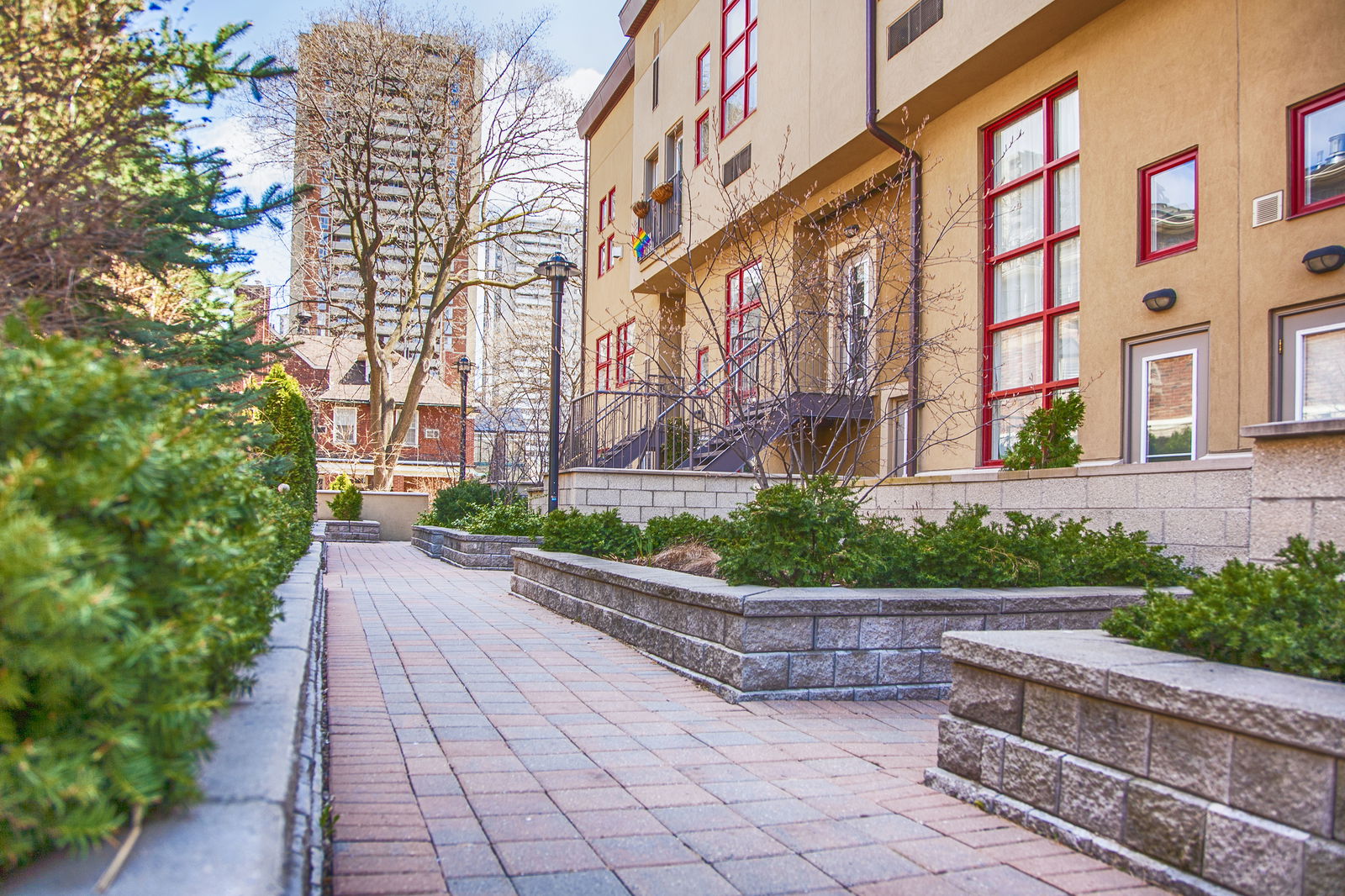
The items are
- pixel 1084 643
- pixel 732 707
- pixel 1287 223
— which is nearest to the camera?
pixel 1084 643

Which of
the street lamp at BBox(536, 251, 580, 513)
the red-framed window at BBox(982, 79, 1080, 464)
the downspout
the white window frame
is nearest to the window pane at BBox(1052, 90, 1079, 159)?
the red-framed window at BBox(982, 79, 1080, 464)

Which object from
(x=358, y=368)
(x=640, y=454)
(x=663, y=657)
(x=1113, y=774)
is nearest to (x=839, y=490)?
(x=663, y=657)

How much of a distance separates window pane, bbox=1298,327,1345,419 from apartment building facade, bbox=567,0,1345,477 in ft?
0.06

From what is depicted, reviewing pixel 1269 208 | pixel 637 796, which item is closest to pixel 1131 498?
pixel 1269 208

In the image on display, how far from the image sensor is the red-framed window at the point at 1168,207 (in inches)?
350

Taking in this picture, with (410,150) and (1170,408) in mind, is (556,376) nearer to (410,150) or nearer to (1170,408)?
(1170,408)

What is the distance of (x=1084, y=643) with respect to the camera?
12.2 feet

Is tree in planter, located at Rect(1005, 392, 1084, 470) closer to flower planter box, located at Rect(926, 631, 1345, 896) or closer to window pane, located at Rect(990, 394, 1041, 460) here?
window pane, located at Rect(990, 394, 1041, 460)

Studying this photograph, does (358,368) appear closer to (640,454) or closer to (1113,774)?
(640,454)

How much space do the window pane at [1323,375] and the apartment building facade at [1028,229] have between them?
18mm

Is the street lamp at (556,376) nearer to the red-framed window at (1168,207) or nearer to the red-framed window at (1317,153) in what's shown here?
the red-framed window at (1168,207)

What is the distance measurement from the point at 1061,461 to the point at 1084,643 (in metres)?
5.25

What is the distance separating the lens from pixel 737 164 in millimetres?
16922

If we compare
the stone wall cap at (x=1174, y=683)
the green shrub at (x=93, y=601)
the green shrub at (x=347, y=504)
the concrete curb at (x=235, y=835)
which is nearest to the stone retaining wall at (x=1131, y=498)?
the stone wall cap at (x=1174, y=683)
